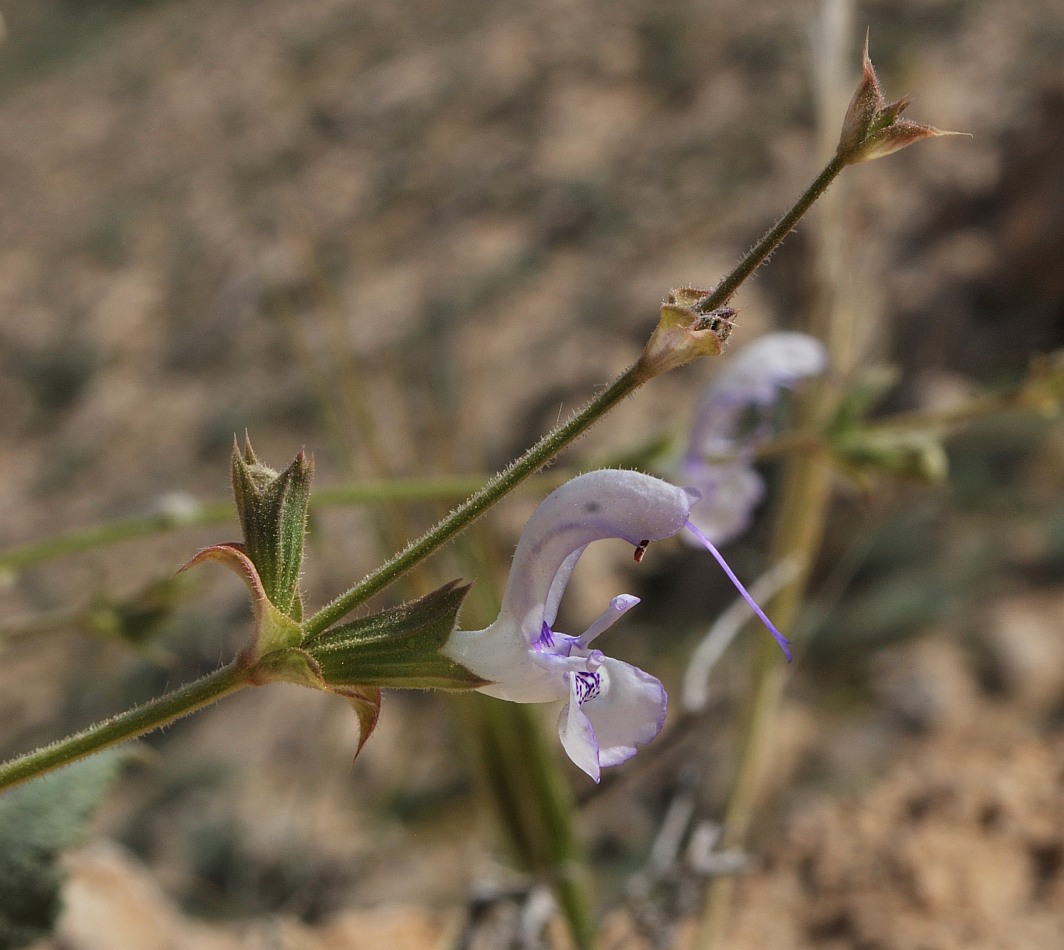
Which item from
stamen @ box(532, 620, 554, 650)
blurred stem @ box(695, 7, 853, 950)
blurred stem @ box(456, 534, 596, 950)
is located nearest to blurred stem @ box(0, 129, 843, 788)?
stamen @ box(532, 620, 554, 650)

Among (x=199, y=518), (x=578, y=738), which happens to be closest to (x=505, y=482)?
(x=578, y=738)

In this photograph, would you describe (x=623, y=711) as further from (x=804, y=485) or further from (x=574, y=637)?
(x=804, y=485)

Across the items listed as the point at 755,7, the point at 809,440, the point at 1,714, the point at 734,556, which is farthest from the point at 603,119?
the point at 809,440

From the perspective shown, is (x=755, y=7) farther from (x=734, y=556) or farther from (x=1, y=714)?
(x=1, y=714)

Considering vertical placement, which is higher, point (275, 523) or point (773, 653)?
point (275, 523)

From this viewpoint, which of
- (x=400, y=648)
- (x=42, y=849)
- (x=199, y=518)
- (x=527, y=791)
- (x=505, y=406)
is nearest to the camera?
(x=400, y=648)

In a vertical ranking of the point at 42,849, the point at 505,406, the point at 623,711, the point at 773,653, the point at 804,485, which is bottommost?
the point at 773,653

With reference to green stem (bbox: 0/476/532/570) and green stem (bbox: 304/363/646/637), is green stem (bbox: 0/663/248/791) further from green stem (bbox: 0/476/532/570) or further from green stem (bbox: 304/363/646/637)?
green stem (bbox: 0/476/532/570)
